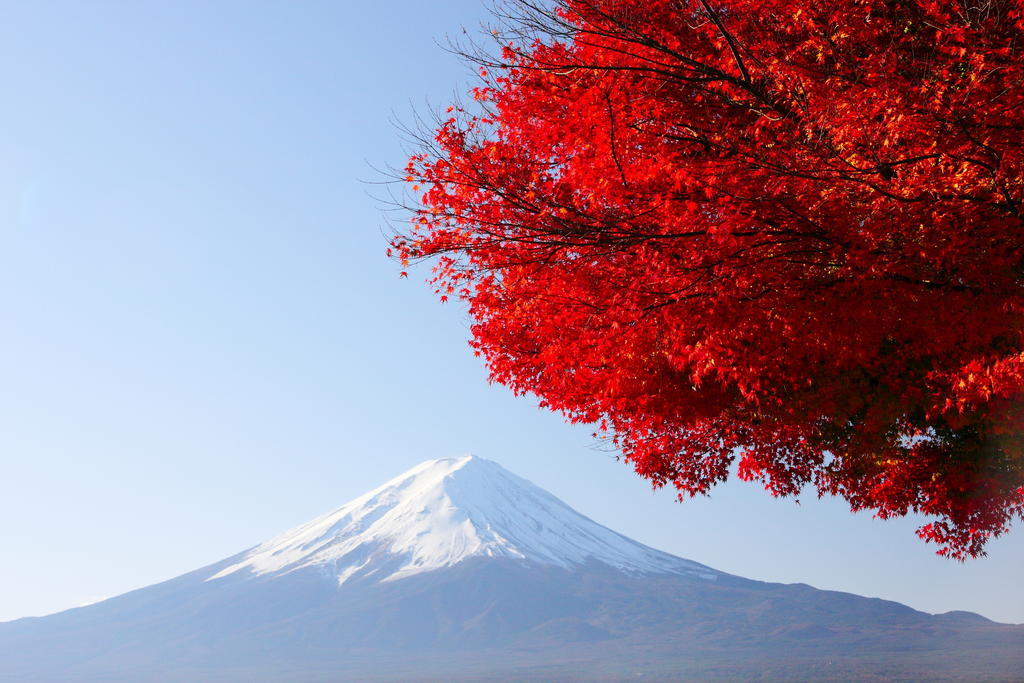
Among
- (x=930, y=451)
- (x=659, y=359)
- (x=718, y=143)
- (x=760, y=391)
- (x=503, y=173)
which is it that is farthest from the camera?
(x=930, y=451)

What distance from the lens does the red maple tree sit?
855 centimetres

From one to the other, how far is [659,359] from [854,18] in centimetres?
387

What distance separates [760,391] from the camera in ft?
38.0

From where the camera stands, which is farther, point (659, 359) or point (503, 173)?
point (659, 359)

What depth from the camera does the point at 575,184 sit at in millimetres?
10359

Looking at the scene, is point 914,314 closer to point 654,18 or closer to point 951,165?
point 951,165

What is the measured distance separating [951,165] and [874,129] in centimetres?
75

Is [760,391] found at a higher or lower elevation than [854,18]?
lower

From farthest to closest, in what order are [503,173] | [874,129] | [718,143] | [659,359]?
1. [659,359]
2. [503,173]
3. [718,143]
4. [874,129]

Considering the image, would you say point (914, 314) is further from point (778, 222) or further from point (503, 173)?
point (503, 173)

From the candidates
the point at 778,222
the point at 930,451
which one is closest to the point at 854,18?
the point at 778,222

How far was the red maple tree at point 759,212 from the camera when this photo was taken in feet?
28.1

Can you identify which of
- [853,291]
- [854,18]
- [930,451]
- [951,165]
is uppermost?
[854,18]

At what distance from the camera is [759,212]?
A: 8695mm
